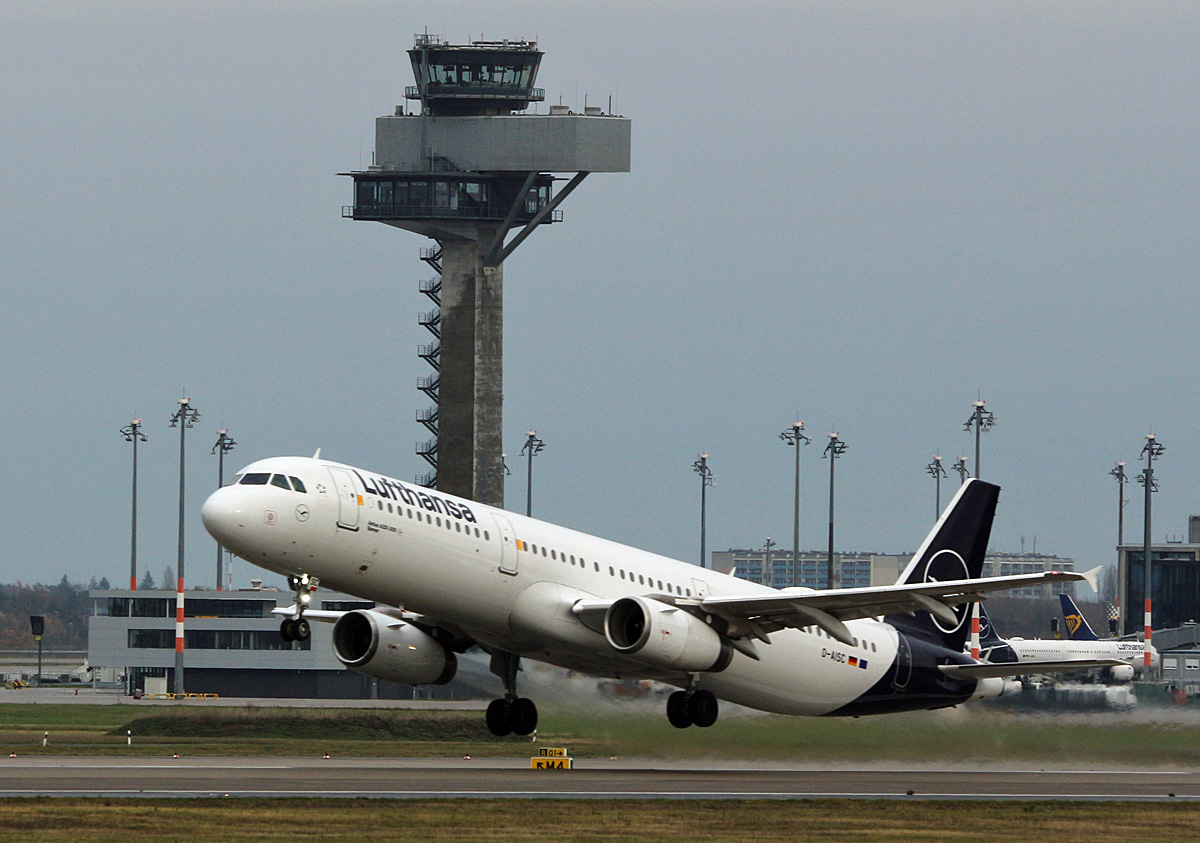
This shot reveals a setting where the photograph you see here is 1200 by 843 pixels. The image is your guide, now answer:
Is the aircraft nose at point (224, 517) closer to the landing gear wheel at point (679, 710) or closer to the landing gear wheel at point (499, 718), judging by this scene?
the landing gear wheel at point (499, 718)

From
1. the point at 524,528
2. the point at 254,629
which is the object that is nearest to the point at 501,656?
the point at 524,528

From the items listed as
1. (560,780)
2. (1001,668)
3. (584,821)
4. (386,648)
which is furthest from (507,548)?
(1001,668)

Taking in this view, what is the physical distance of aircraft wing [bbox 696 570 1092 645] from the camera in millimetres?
45844

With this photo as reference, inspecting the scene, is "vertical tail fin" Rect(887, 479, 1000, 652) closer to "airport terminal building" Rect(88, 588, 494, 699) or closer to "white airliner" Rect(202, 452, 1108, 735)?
"white airliner" Rect(202, 452, 1108, 735)

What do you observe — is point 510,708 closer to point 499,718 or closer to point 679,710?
point 499,718

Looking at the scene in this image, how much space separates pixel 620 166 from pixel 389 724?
6611 cm

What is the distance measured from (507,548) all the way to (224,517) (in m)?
7.71

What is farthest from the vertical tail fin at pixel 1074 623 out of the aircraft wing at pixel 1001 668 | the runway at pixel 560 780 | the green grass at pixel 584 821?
the green grass at pixel 584 821

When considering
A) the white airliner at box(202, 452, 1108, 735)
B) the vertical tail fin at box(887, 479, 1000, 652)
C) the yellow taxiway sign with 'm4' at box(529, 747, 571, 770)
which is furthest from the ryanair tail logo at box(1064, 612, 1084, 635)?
the yellow taxiway sign with 'm4' at box(529, 747, 571, 770)

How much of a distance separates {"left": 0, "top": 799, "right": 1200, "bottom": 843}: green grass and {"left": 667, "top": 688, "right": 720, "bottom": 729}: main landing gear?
1021 centimetres

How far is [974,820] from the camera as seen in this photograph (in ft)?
119

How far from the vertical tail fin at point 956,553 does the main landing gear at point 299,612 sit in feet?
66.7

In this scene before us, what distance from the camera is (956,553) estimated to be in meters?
57.0

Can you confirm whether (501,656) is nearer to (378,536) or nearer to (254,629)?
(378,536)
